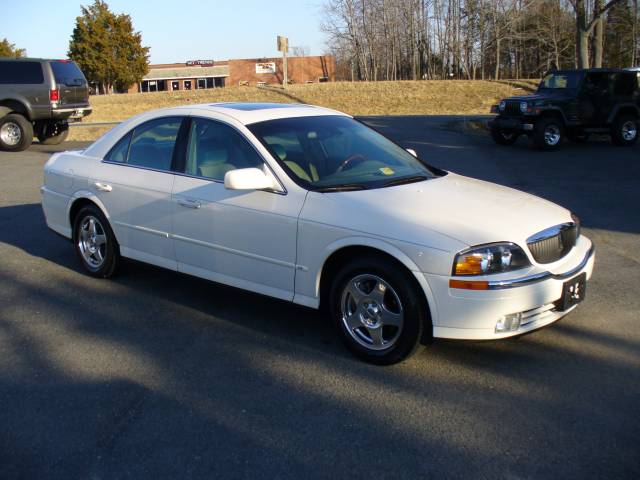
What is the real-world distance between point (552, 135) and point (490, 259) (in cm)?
1382

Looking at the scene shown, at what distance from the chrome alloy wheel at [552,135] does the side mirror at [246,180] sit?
13.4 m

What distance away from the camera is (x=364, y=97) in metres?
38.2

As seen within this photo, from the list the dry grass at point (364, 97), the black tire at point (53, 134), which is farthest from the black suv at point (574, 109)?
the dry grass at point (364, 97)

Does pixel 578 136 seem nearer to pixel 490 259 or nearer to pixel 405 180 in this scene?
pixel 405 180

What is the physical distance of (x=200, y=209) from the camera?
5086 millimetres

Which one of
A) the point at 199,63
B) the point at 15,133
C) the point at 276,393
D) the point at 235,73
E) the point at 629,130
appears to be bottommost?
the point at 276,393

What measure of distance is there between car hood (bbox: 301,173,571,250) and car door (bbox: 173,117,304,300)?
31cm

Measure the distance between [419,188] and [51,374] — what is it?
271 centimetres

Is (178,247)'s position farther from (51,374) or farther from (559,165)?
(559,165)

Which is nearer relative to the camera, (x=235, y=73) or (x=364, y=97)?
(x=364, y=97)

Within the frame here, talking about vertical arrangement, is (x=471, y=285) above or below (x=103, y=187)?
below

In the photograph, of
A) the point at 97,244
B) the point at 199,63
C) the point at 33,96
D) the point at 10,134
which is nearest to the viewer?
the point at 97,244

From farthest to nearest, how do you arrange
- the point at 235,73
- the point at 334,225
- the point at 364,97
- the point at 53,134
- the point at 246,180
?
the point at 235,73 → the point at 364,97 → the point at 53,134 → the point at 246,180 → the point at 334,225

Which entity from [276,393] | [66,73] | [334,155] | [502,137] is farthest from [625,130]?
[276,393]
